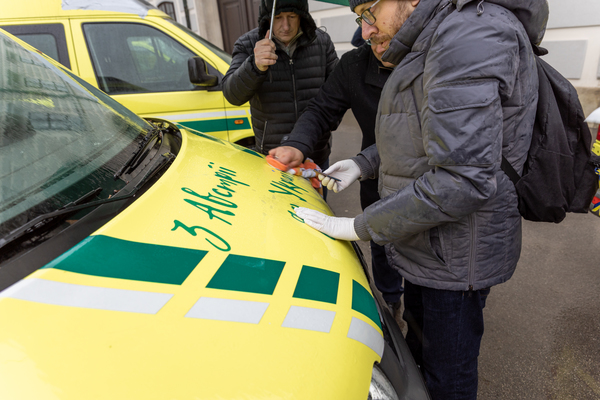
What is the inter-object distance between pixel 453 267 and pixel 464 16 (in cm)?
77

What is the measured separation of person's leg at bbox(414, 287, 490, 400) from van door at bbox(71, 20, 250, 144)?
275 cm

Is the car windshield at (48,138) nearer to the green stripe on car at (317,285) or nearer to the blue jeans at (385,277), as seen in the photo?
the green stripe on car at (317,285)

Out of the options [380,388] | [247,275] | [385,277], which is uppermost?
[247,275]

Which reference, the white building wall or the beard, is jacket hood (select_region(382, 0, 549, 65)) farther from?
the white building wall

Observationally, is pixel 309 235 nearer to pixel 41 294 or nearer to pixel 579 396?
pixel 41 294

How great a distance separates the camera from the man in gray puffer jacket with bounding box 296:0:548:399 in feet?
3.26

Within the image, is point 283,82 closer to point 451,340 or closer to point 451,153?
point 451,153

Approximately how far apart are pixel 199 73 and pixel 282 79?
1064mm

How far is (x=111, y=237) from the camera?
944 mm

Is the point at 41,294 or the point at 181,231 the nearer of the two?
the point at 41,294

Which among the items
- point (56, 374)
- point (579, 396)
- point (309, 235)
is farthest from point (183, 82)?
point (579, 396)

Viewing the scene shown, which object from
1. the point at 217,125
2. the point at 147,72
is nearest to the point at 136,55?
the point at 147,72

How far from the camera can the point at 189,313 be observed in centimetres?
85

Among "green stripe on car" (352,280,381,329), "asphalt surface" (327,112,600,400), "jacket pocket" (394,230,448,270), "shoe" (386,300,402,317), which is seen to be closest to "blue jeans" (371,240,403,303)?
"shoe" (386,300,402,317)
